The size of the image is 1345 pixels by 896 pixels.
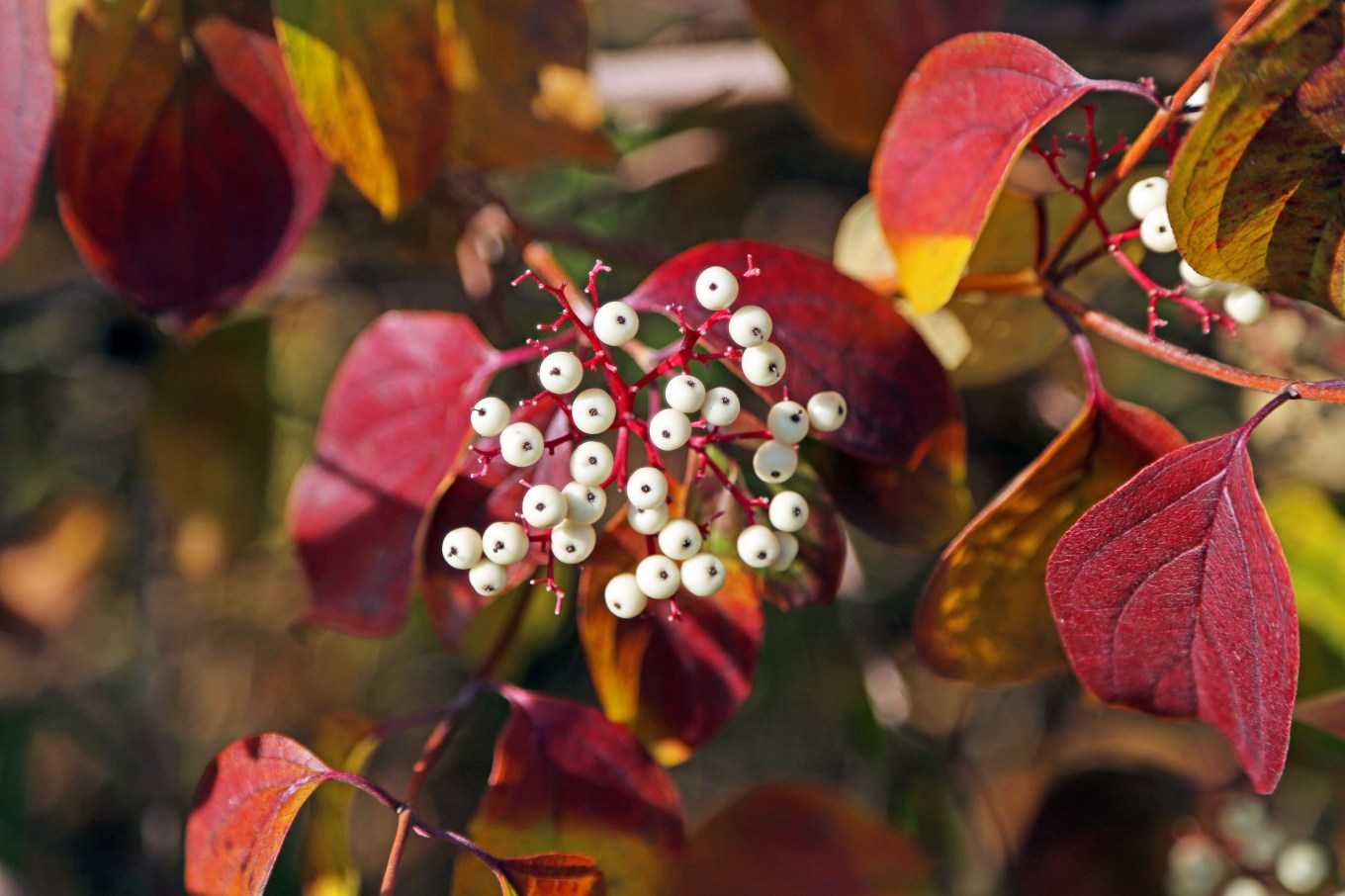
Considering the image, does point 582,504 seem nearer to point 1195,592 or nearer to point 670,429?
point 670,429

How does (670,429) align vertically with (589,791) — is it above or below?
above

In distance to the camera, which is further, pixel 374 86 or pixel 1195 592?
pixel 374 86

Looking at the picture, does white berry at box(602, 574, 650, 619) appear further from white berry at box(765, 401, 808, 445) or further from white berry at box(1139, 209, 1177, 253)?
white berry at box(1139, 209, 1177, 253)

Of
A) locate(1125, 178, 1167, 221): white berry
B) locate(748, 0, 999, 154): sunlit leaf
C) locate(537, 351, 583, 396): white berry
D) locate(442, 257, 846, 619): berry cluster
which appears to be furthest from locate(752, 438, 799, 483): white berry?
locate(748, 0, 999, 154): sunlit leaf

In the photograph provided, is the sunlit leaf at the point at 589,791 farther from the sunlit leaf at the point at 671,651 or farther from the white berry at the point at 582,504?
the white berry at the point at 582,504

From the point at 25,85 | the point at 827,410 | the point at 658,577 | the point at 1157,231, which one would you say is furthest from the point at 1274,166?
the point at 25,85

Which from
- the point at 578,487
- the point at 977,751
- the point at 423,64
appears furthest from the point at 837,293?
the point at 977,751

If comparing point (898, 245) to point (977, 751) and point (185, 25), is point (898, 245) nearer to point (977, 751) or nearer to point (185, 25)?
point (185, 25)

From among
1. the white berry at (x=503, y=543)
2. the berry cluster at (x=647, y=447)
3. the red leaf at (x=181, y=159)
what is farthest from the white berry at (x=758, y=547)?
the red leaf at (x=181, y=159)
